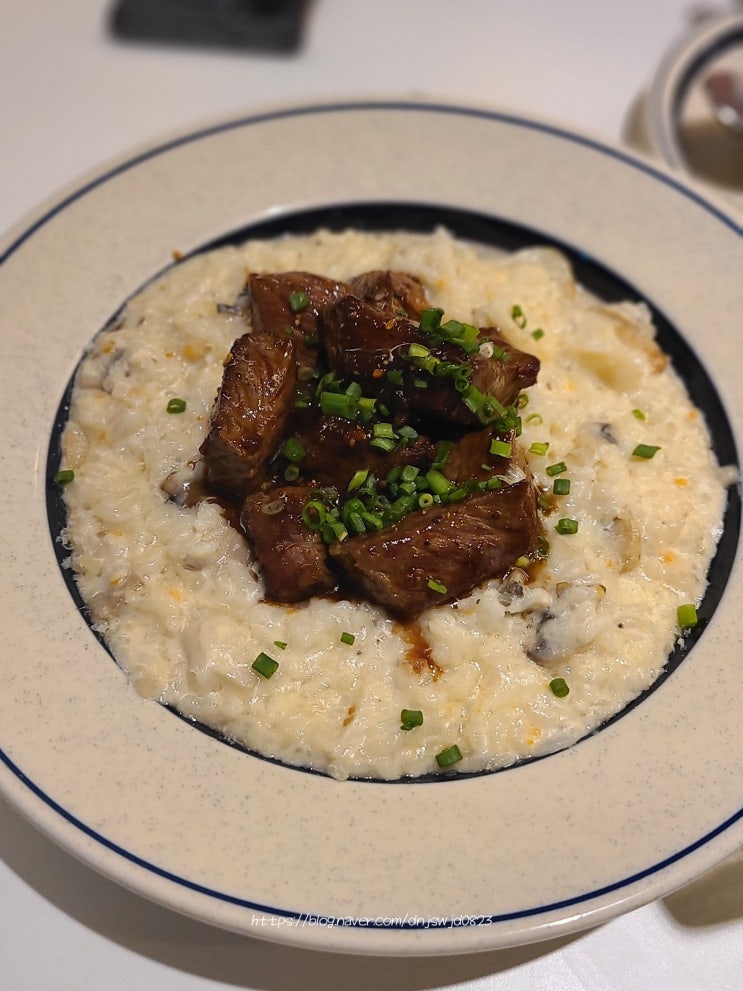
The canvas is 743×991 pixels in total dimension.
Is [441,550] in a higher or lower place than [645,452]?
lower

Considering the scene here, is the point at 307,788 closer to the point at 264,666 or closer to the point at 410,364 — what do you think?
the point at 264,666

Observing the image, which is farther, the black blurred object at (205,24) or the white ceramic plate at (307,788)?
the black blurred object at (205,24)

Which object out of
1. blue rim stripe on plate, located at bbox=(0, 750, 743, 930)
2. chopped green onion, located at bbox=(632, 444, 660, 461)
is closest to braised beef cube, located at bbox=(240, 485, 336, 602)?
blue rim stripe on plate, located at bbox=(0, 750, 743, 930)

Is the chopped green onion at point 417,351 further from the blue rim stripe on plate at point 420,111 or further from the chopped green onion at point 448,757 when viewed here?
the blue rim stripe on plate at point 420,111

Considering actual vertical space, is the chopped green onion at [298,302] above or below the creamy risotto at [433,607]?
above

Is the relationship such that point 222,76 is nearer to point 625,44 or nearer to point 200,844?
point 625,44

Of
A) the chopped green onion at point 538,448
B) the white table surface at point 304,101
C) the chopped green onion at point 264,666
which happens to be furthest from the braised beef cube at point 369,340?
the white table surface at point 304,101

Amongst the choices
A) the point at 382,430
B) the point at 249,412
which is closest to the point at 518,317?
the point at 382,430
